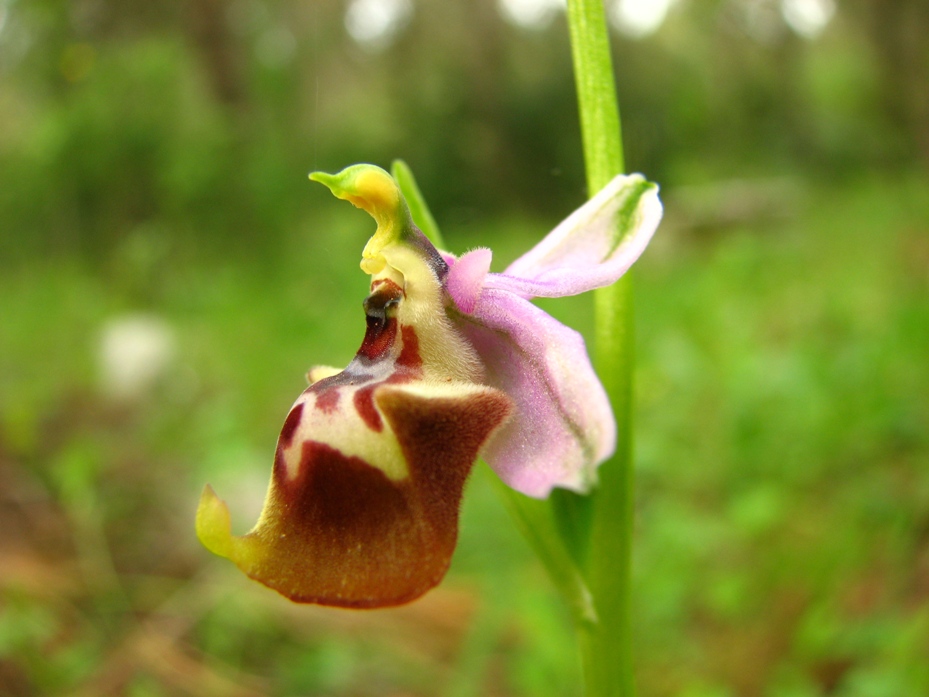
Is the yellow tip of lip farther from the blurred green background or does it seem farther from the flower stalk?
the blurred green background

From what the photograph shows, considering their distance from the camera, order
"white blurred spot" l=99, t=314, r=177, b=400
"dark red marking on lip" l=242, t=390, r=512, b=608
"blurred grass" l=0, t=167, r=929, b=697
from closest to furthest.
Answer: "dark red marking on lip" l=242, t=390, r=512, b=608
"blurred grass" l=0, t=167, r=929, b=697
"white blurred spot" l=99, t=314, r=177, b=400

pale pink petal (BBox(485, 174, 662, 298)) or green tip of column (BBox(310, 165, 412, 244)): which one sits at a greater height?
green tip of column (BBox(310, 165, 412, 244))

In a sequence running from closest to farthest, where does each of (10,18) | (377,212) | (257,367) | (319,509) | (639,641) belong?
(319,509)
(377,212)
(639,641)
(257,367)
(10,18)

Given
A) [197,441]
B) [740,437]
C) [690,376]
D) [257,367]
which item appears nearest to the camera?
[740,437]

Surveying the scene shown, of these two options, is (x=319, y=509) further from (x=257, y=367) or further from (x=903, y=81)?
(x=903, y=81)

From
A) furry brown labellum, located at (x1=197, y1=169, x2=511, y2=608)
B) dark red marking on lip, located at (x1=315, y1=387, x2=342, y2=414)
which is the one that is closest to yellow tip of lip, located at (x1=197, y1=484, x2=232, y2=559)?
furry brown labellum, located at (x1=197, y1=169, x2=511, y2=608)

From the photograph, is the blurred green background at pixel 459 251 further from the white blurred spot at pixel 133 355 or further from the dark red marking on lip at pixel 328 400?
the dark red marking on lip at pixel 328 400

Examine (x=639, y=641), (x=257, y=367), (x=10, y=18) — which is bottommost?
(x=639, y=641)

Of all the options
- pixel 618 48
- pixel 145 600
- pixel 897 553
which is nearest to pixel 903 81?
pixel 618 48
